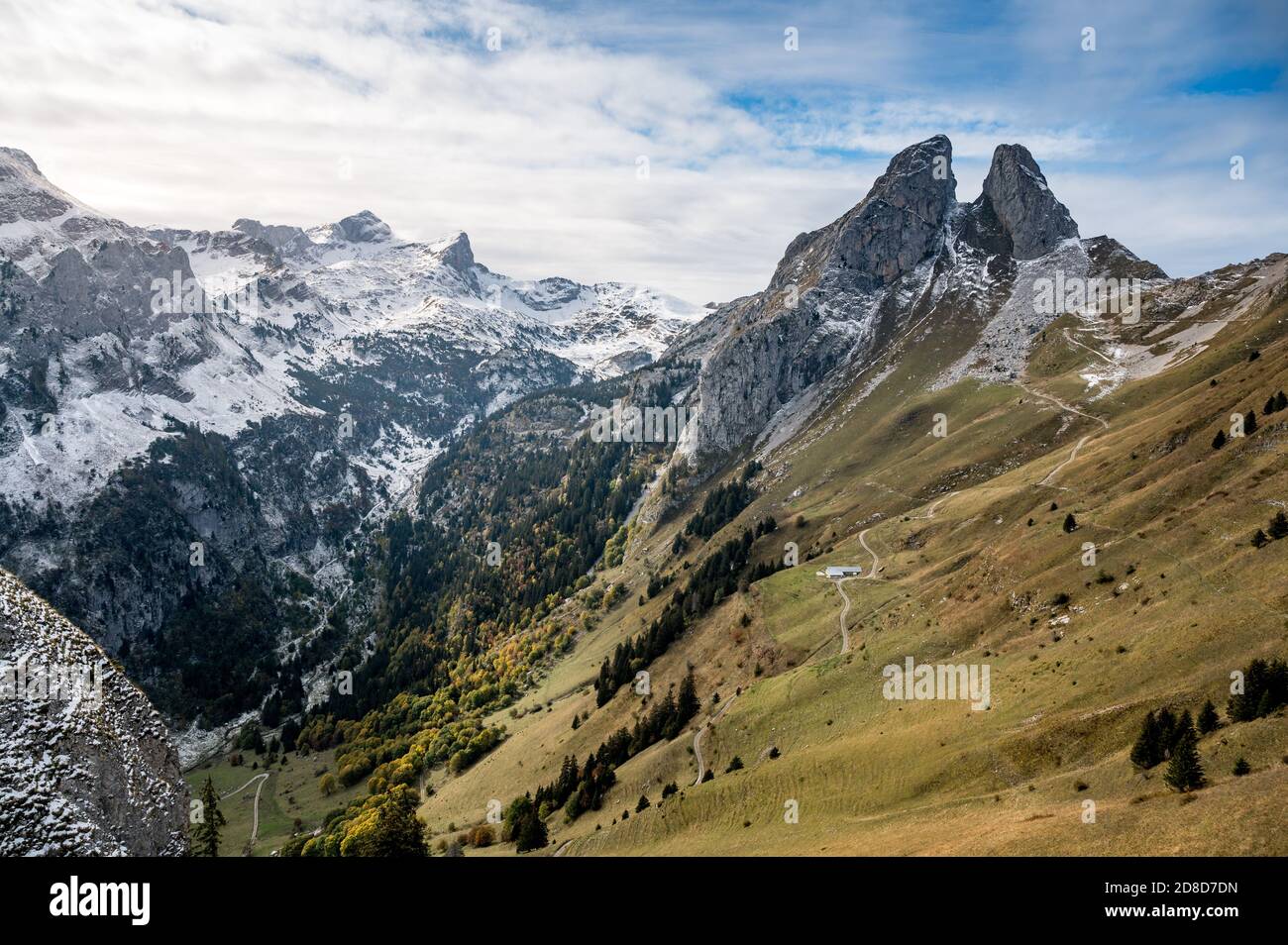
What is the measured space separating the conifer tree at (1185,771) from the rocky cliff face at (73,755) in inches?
2849

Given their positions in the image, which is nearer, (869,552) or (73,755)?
(73,755)

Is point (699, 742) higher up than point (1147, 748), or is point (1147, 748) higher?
point (1147, 748)

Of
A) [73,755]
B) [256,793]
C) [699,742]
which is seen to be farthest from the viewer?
[256,793]

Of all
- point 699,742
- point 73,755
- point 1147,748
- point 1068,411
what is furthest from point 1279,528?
point 73,755

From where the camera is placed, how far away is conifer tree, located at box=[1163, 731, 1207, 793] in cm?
3569

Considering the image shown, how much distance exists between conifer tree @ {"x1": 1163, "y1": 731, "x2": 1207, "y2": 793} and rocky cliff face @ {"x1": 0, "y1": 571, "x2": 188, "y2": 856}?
2849 inches

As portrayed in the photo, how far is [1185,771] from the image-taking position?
35812 millimetres

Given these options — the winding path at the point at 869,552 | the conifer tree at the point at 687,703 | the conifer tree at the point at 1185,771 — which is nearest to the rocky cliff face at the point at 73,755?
the conifer tree at the point at 687,703

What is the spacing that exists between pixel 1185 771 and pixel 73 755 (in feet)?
255

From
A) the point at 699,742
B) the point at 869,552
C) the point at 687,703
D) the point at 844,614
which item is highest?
the point at 869,552

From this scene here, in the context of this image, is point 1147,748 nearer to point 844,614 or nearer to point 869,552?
point 844,614

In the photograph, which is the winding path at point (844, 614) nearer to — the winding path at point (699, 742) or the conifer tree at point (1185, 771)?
the winding path at point (699, 742)

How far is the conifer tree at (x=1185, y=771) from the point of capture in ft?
117
